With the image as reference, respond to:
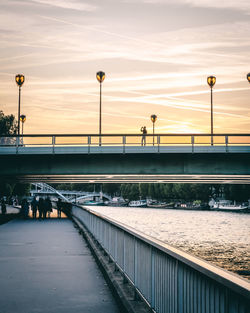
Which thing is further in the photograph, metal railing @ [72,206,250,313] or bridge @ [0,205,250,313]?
bridge @ [0,205,250,313]

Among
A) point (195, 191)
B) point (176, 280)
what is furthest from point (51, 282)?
point (195, 191)

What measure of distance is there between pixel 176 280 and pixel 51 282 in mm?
5552

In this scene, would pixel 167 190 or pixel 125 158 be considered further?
pixel 167 190

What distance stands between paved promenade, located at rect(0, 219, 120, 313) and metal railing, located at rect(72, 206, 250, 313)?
866 mm

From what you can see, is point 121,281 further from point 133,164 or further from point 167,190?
point 167,190

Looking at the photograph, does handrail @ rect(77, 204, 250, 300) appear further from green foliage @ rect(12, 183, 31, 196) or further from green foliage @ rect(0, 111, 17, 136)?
green foliage @ rect(12, 183, 31, 196)

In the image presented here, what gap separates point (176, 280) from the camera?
5.75 metres

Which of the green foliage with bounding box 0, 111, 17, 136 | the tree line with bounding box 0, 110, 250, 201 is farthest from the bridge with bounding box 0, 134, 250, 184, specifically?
the green foliage with bounding box 0, 111, 17, 136

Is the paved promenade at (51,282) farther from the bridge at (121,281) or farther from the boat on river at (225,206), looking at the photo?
the boat on river at (225,206)

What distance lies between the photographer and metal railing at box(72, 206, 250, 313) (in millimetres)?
3966

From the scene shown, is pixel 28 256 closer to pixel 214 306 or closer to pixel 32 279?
pixel 32 279

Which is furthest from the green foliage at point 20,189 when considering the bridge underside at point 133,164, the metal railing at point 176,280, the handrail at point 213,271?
the handrail at point 213,271

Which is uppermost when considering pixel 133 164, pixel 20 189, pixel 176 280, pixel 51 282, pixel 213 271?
pixel 133 164

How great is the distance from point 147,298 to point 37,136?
29516mm
